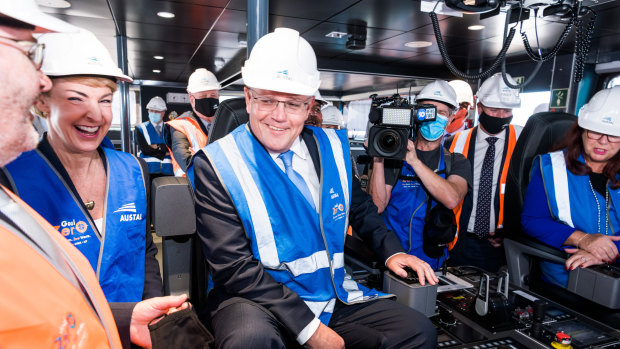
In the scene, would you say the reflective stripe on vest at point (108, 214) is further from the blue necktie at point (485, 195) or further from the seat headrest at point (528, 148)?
the blue necktie at point (485, 195)

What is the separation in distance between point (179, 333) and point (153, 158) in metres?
5.58

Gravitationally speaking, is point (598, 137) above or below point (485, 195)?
above

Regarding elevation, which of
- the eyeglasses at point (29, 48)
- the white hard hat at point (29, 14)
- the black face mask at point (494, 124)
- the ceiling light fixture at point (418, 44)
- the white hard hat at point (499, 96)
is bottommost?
the black face mask at point (494, 124)

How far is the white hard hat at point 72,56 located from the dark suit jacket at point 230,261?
47 centimetres

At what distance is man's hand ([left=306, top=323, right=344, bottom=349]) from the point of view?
1.35 m

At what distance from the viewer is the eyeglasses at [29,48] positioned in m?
0.61

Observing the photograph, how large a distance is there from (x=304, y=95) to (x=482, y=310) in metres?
1.13

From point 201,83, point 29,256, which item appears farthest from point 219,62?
point 29,256

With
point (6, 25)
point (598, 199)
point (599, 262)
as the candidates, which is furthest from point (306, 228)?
point (598, 199)

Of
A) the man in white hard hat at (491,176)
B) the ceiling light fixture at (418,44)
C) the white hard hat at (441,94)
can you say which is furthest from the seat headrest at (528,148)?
the ceiling light fixture at (418,44)

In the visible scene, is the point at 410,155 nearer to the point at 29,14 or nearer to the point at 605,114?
the point at 605,114

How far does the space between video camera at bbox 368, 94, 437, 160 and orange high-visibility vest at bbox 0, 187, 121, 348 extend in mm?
1489

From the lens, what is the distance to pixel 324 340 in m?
1.36

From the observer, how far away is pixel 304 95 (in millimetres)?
1536
